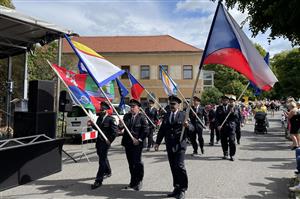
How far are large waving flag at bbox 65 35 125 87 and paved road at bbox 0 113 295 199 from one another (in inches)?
92.3

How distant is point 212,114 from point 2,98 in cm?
1028

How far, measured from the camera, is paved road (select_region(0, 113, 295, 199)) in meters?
6.41

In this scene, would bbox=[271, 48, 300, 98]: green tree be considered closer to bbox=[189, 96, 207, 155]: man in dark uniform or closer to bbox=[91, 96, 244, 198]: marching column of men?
bbox=[189, 96, 207, 155]: man in dark uniform

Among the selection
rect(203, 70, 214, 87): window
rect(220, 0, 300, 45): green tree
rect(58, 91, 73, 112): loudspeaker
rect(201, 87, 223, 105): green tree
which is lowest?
rect(58, 91, 73, 112): loudspeaker

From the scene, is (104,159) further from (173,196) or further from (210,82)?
(210,82)

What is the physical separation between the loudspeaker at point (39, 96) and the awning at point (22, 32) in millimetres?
1671

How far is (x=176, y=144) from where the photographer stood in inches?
247

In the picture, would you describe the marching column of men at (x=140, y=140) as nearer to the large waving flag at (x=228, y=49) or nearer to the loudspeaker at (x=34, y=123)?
the large waving flag at (x=228, y=49)

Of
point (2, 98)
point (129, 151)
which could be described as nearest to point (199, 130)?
point (129, 151)

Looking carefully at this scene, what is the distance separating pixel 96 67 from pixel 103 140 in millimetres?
1854

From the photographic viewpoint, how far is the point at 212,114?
581 inches

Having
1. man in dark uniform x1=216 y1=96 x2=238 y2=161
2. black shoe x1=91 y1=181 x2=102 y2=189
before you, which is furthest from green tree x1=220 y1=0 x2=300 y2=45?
black shoe x1=91 y1=181 x2=102 y2=189

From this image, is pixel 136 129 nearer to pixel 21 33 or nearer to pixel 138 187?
pixel 138 187

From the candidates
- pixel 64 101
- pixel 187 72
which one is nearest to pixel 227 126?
pixel 64 101
